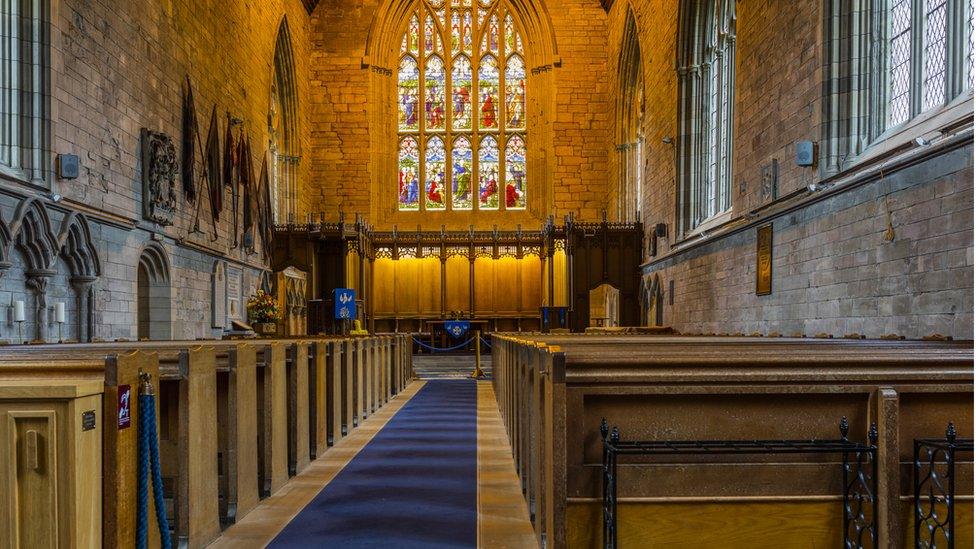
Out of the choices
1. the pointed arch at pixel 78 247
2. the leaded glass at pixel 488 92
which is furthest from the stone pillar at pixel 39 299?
the leaded glass at pixel 488 92

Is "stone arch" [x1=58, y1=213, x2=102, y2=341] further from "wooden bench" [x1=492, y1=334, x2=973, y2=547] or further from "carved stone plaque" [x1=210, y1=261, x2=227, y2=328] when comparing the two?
"wooden bench" [x1=492, y1=334, x2=973, y2=547]

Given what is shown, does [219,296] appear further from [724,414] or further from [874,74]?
[724,414]

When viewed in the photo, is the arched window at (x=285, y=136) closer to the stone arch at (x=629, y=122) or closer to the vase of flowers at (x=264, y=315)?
the vase of flowers at (x=264, y=315)

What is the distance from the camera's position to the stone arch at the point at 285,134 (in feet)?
68.4

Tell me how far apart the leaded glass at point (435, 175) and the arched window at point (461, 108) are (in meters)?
0.03

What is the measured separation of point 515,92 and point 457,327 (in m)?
7.59

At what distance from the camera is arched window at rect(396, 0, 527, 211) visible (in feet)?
76.9

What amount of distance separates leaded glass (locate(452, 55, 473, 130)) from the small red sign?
21.1 meters

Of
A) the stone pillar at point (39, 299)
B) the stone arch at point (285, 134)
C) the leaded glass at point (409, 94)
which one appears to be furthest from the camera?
the leaded glass at point (409, 94)

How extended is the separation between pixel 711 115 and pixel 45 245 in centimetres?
1066

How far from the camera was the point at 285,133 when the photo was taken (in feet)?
70.1

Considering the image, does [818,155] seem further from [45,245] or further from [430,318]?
[430,318]

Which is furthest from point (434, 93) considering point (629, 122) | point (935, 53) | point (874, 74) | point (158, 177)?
point (935, 53)

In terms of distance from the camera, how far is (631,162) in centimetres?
2112
